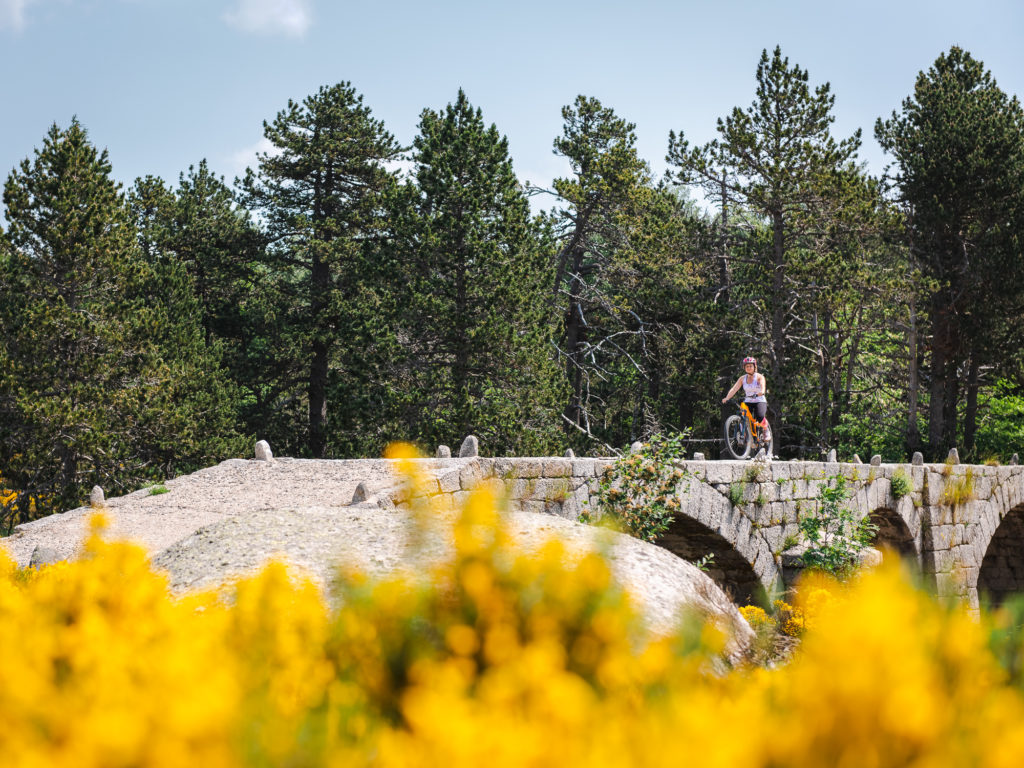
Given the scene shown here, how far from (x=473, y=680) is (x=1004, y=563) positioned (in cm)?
1898

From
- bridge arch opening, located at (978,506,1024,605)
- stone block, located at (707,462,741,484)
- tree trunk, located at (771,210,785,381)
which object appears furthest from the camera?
tree trunk, located at (771,210,785,381)

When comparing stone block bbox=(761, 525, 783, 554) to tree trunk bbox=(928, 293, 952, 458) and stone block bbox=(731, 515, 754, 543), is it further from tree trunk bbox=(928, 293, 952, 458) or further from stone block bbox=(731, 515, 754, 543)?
tree trunk bbox=(928, 293, 952, 458)

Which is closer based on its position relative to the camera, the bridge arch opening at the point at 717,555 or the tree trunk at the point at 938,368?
the bridge arch opening at the point at 717,555

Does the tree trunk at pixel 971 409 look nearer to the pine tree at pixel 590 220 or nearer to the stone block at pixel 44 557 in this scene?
the pine tree at pixel 590 220

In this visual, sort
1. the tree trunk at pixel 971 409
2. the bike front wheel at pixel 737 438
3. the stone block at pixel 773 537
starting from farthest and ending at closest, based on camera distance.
Result: the tree trunk at pixel 971 409 < the bike front wheel at pixel 737 438 < the stone block at pixel 773 537

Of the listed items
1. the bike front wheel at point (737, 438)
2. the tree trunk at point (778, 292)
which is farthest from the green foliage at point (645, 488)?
the tree trunk at point (778, 292)

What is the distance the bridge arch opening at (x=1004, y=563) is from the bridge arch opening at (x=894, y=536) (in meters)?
4.98

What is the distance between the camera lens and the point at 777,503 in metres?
10.6

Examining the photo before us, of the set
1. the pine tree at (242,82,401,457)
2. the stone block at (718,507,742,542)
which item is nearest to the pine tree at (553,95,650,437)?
the pine tree at (242,82,401,457)

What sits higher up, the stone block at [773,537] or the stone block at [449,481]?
the stone block at [449,481]

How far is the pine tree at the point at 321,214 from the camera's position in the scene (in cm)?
2352

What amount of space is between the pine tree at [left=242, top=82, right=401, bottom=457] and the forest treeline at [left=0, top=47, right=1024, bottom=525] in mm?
81

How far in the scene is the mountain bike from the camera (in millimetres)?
10836

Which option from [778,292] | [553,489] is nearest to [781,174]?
[778,292]
